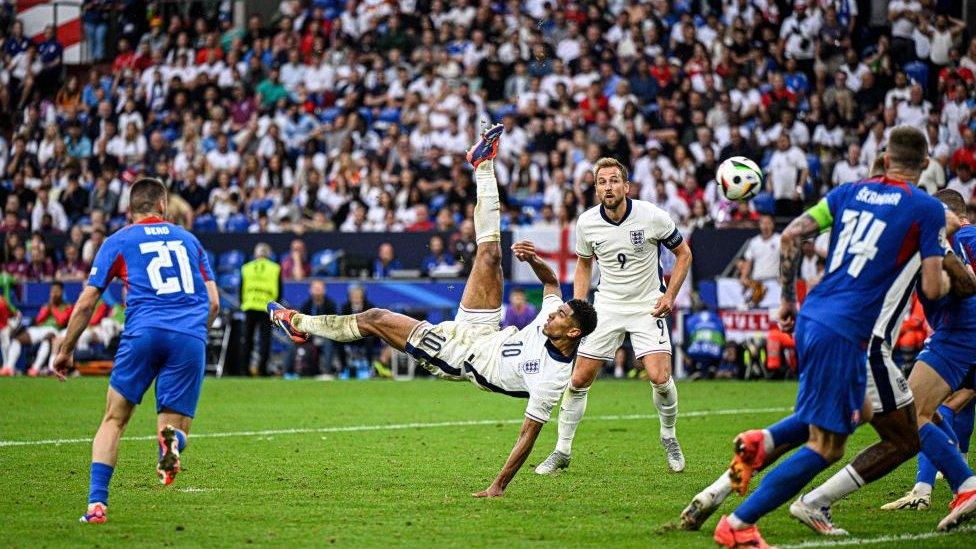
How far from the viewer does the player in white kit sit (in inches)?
460

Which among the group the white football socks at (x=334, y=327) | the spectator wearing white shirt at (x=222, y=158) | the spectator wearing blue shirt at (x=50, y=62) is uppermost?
the spectator wearing blue shirt at (x=50, y=62)

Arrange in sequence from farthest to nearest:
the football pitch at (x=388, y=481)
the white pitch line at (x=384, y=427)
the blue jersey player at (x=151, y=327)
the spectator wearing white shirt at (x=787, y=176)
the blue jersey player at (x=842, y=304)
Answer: the spectator wearing white shirt at (x=787, y=176) → the white pitch line at (x=384, y=427) → the blue jersey player at (x=151, y=327) → the football pitch at (x=388, y=481) → the blue jersey player at (x=842, y=304)

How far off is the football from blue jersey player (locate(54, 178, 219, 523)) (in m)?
5.42

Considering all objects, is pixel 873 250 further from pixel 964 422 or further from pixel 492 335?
pixel 492 335

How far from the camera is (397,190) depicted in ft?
88.3

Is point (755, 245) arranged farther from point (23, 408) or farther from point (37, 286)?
point (37, 286)

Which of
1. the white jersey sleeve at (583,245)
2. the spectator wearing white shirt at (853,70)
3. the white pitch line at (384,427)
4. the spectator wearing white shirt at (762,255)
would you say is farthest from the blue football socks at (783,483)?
the spectator wearing white shirt at (853,70)

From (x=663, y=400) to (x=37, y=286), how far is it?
17452mm

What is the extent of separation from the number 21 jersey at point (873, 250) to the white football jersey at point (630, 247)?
169 inches

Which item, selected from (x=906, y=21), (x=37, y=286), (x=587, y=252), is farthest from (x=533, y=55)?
(x=587, y=252)

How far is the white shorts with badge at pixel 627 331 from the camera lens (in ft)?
38.9

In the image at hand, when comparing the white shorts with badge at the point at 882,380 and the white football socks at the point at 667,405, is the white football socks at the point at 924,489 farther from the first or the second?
the white football socks at the point at 667,405

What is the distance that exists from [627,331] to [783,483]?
4.69 meters

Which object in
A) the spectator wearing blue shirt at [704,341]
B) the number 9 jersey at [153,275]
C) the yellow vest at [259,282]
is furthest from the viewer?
the yellow vest at [259,282]
